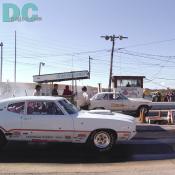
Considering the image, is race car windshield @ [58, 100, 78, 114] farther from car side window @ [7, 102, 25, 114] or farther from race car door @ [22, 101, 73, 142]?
car side window @ [7, 102, 25, 114]

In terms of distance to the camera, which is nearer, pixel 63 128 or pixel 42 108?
pixel 63 128

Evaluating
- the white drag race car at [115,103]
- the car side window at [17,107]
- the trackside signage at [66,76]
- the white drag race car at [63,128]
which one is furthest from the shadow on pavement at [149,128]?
the trackside signage at [66,76]

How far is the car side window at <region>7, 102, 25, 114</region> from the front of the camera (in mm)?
11195

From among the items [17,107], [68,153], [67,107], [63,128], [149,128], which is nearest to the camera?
[68,153]

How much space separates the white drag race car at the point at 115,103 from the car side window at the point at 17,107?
40.8 ft

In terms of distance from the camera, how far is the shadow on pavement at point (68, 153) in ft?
32.8

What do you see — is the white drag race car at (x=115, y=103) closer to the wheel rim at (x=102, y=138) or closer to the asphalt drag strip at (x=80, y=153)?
the asphalt drag strip at (x=80, y=153)

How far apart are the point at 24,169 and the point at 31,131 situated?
2.12 metres

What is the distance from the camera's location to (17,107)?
11.2 m

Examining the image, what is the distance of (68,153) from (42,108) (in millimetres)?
1426

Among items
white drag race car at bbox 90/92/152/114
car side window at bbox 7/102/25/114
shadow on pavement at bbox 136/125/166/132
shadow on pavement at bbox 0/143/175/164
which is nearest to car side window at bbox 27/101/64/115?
car side window at bbox 7/102/25/114

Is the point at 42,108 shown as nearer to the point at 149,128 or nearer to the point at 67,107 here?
the point at 67,107

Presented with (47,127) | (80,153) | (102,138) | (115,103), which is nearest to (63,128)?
(47,127)

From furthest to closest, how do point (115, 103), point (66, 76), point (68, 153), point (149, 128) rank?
point (66, 76) → point (115, 103) → point (149, 128) → point (68, 153)
